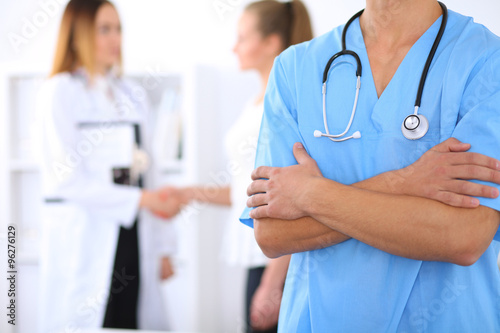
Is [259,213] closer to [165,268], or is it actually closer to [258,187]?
[258,187]

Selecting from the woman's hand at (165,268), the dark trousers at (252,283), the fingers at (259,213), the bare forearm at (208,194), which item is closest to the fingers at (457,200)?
the fingers at (259,213)

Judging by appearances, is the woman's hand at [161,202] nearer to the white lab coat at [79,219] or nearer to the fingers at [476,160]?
the white lab coat at [79,219]

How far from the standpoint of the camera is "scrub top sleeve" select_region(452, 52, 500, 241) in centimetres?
71

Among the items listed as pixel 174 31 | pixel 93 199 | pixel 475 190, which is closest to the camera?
pixel 475 190

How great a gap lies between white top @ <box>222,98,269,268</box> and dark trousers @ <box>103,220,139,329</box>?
0.47 meters

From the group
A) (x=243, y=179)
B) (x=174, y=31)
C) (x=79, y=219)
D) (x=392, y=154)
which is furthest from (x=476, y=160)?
(x=174, y=31)

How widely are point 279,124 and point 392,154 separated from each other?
7.8 inches

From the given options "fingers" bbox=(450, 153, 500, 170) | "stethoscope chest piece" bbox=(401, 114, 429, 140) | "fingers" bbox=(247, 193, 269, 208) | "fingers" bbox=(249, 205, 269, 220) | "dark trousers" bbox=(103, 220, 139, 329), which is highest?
"stethoscope chest piece" bbox=(401, 114, 429, 140)

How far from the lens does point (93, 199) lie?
183 centimetres

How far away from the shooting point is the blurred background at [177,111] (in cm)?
238

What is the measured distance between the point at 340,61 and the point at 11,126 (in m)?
2.05

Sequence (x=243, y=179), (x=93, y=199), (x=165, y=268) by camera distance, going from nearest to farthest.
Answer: (x=243, y=179), (x=93, y=199), (x=165, y=268)

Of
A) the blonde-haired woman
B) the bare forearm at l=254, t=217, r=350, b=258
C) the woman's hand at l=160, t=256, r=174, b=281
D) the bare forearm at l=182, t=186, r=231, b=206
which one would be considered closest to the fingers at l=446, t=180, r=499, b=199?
the bare forearm at l=254, t=217, r=350, b=258

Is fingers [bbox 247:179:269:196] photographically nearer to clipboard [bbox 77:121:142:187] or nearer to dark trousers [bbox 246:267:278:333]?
dark trousers [bbox 246:267:278:333]
